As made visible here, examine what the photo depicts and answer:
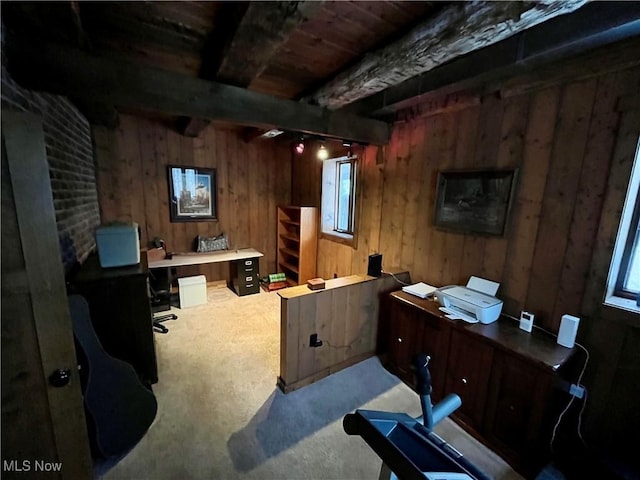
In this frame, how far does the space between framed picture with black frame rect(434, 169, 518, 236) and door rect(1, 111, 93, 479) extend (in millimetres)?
2617

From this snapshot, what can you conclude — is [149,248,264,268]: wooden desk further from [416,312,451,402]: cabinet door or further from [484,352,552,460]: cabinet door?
[484,352,552,460]: cabinet door

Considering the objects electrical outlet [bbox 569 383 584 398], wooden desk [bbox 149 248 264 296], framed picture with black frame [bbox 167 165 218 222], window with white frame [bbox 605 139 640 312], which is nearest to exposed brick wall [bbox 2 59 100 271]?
framed picture with black frame [bbox 167 165 218 222]

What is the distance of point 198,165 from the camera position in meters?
4.03

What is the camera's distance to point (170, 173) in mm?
3830

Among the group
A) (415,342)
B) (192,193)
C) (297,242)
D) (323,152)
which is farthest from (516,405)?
(192,193)

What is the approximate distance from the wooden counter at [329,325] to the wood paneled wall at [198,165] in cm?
257

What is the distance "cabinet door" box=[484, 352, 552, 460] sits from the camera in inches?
61.1

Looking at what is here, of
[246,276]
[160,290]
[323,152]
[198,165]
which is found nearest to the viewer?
[160,290]

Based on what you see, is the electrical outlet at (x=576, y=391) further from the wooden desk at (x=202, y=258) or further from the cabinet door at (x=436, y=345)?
the wooden desk at (x=202, y=258)

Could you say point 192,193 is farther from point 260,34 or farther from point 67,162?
point 260,34

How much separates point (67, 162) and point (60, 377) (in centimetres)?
189

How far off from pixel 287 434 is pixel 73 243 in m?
2.28

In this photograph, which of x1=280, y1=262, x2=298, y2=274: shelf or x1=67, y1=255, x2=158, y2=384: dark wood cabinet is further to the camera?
x1=280, y1=262, x2=298, y2=274: shelf

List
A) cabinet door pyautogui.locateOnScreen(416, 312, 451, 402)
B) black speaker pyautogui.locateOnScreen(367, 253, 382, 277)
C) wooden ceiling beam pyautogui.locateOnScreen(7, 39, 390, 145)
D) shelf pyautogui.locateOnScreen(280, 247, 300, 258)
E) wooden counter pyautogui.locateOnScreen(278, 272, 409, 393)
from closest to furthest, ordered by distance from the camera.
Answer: wooden ceiling beam pyautogui.locateOnScreen(7, 39, 390, 145)
cabinet door pyautogui.locateOnScreen(416, 312, 451, 402)
wooden counter pyautogui.locateOnScreen(278, 272, 409, 393)
black speaker pyautogui.locateOnScreen(367, 253, 382, 277)
shelf pyautogui.locateOnScreen(280, 247, 300, 258)
